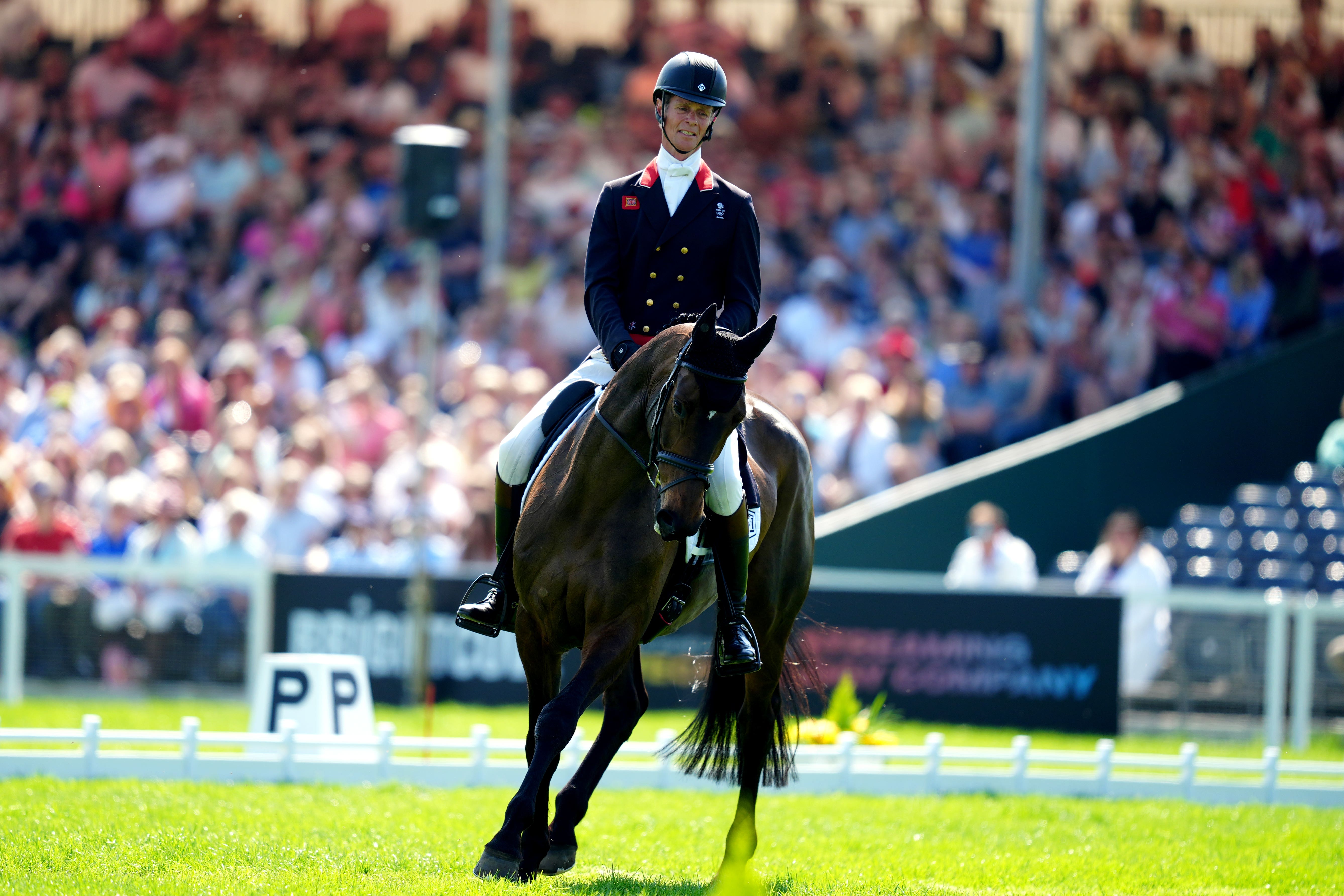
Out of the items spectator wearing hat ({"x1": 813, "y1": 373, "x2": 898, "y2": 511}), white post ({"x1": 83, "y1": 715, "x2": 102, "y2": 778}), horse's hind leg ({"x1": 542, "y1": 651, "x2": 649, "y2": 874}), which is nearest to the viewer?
horse's hind leg ({"x1": 542, "y1": 651, "x2": 649, "y2": 874})

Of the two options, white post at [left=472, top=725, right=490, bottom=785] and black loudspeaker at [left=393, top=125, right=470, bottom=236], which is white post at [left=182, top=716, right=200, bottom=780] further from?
black loudspeaker at [left=393, top=125, right=470, bottom=236]

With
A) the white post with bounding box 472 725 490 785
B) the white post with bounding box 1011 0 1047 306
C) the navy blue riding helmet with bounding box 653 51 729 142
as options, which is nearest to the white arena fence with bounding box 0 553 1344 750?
the white post with bounding box 472 725 490 785

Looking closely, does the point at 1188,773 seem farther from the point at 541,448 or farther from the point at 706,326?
the point at 706,326

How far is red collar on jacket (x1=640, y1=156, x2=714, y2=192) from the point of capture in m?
7.30

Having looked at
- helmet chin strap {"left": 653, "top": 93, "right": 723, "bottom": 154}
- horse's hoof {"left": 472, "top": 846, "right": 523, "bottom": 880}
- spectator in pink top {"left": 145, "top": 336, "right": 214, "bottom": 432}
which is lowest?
horse's hoof {"left": 472, "top": 846, "right": 523, "bottom": 880}

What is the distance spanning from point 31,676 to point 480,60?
1036 centimetres

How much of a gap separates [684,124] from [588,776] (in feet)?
9.36

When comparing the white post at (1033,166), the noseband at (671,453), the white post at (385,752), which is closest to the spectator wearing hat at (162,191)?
the white post at (1033,166)

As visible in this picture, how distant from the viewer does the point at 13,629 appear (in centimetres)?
1238

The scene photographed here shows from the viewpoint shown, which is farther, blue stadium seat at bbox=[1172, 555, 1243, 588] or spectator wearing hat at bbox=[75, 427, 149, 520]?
blue stadium seat at bbox=[1172, 555, 1243, 588]

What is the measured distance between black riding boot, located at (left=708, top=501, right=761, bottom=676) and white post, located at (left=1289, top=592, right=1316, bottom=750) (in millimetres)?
7013

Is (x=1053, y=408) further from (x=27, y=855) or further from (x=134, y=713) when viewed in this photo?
(x=27, y=855)

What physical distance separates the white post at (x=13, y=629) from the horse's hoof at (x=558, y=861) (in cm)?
709

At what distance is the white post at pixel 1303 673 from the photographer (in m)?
12.5
